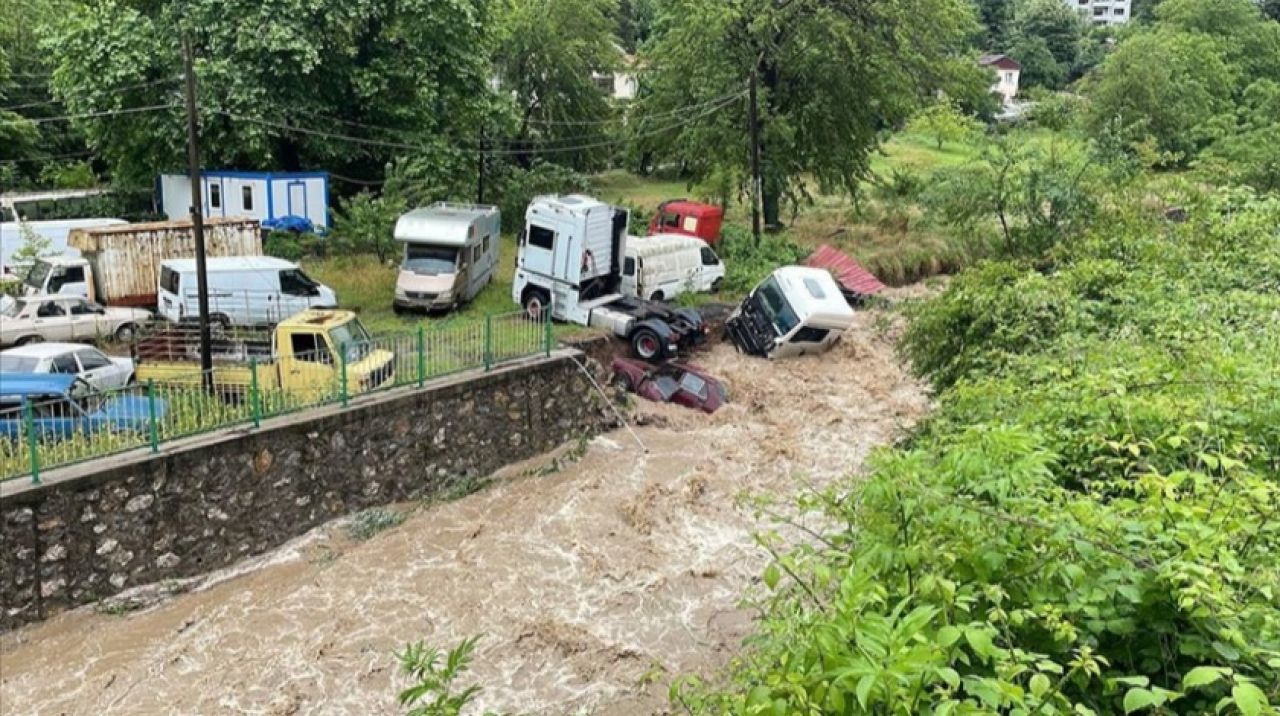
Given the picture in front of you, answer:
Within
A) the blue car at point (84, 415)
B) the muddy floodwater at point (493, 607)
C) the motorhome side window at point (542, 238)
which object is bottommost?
the muddy floodwater at point (493, 607)

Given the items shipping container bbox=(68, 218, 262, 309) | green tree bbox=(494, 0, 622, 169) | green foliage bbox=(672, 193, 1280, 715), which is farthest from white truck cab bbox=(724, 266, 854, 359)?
green tree bbox=(494, 0, 622, 169)

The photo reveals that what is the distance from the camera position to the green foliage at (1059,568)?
339cm

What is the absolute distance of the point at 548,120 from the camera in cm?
3962

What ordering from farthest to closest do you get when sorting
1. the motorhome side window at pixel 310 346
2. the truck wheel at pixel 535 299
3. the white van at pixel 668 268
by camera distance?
the white van at pixel 668 268 → the truck wheel at pixel 535 299 → the motorhome side window at pixel 310 346

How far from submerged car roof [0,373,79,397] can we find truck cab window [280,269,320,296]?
5941 millimetres

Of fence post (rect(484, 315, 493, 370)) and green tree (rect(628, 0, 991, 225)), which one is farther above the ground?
green tree (rect(628, 0, 991, 225))

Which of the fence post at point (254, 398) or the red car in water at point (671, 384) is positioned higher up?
the fence post at point (254, 398)

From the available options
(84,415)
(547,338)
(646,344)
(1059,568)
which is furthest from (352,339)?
(1059,568)

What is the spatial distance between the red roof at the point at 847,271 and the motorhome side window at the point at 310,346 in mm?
15089

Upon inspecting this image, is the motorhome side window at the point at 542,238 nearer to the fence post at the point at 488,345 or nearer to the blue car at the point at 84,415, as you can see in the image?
the fence post at the point at 488,345

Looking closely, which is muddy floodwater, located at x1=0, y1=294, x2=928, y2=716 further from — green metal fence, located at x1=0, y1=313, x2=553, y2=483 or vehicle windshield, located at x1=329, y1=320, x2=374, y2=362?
vehicle windshield, located at x1=329, y1=320, x2=374, y2=362

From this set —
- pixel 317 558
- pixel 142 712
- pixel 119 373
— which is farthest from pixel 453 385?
pixel 142 712

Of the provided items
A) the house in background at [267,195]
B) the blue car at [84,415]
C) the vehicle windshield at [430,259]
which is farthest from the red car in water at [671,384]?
the house in background at [267,195]

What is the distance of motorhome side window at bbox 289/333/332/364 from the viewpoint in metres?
15.5
